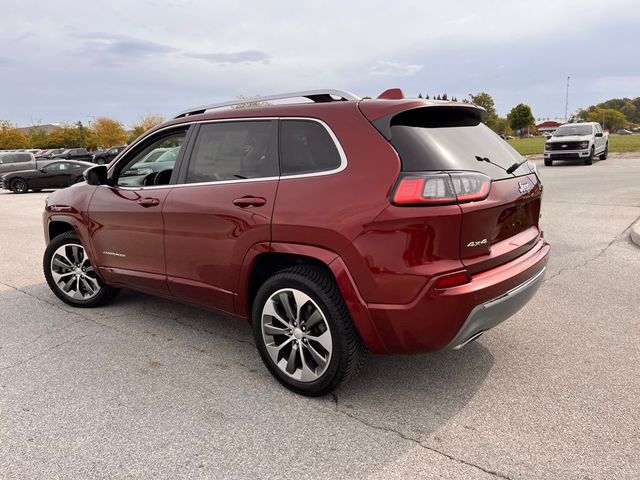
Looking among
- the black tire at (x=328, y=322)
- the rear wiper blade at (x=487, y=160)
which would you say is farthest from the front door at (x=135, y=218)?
the rear wiper blade at (x=487, y=160)

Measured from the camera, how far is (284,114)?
325 centimetres

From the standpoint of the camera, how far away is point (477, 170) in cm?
290

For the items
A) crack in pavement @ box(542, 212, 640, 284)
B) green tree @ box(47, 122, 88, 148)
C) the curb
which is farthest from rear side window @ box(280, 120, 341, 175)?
green tree @ box(47, 122, 88, 148)

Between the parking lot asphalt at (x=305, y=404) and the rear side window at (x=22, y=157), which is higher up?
the rear side window at (x=22, y=157)

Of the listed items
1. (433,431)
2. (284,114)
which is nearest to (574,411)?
(433,431)

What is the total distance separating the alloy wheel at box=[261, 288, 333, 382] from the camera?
301 cm

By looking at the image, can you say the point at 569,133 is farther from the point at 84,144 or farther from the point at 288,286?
the point at 84,144

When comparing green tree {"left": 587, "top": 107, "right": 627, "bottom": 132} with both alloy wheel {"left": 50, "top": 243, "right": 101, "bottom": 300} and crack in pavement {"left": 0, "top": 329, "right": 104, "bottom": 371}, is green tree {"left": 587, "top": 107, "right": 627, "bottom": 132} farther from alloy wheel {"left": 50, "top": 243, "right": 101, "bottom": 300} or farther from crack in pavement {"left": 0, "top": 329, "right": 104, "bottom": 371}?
crack in pavement {"left": 0, "top": 329, "right": 104, "bottom": 371}


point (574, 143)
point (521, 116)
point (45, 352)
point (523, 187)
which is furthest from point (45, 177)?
point (521, 116)

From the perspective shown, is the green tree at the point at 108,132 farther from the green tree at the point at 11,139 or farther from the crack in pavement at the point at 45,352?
the crack in pavement at the point at 45,352

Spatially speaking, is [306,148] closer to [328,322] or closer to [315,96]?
[315,96]

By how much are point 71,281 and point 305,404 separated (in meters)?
2.97

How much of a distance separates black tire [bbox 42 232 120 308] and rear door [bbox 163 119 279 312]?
1290 mm

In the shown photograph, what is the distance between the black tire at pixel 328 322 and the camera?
289 cm
